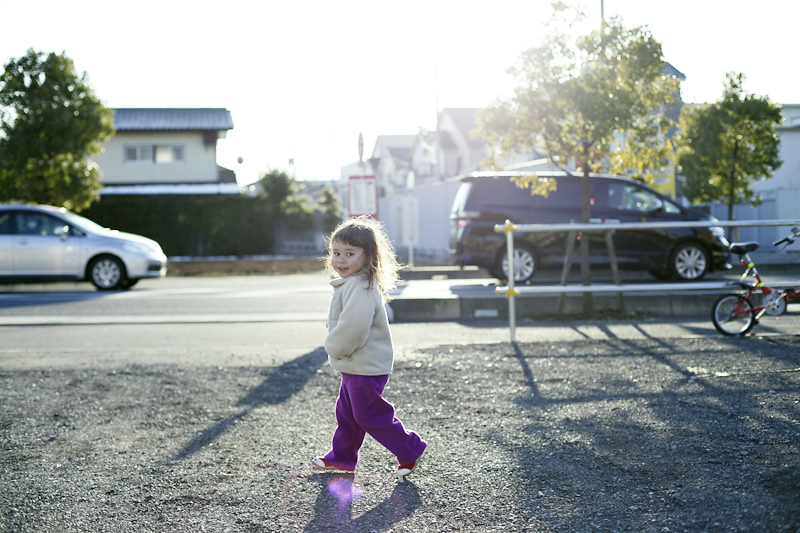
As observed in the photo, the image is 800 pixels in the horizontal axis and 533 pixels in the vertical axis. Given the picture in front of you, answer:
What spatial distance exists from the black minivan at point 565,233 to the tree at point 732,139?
24.6ft

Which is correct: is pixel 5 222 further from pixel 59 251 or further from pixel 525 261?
pixel 525 261

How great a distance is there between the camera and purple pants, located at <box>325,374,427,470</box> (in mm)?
3398

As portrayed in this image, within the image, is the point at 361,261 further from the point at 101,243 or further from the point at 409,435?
the point at 101,243

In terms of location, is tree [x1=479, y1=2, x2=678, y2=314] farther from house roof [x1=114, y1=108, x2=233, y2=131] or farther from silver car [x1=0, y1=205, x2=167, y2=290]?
house roof [x1=114, y1=108, x2=233, y2=131]

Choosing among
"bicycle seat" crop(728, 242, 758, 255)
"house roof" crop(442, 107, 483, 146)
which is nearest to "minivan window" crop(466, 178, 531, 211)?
"bicycle seat" crop(728, 242, 758, 255)

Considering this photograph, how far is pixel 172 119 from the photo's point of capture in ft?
114

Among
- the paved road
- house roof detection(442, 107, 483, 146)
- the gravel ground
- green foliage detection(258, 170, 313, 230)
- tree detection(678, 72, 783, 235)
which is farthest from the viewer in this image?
house roof detection(442, 107, 483, 146)

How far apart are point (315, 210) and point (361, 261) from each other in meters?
30.3

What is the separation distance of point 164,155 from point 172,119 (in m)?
1.71

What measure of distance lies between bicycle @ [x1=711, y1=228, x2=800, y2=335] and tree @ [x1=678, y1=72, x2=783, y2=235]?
44.1ft

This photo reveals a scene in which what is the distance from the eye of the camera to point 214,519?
117 inches

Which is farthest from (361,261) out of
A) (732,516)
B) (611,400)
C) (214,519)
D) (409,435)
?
(611,400)

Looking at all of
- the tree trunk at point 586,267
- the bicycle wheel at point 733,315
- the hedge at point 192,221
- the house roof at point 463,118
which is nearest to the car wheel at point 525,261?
the tree trunk at point 586,267

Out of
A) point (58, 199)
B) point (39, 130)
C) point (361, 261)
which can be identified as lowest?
point (361, 261)
